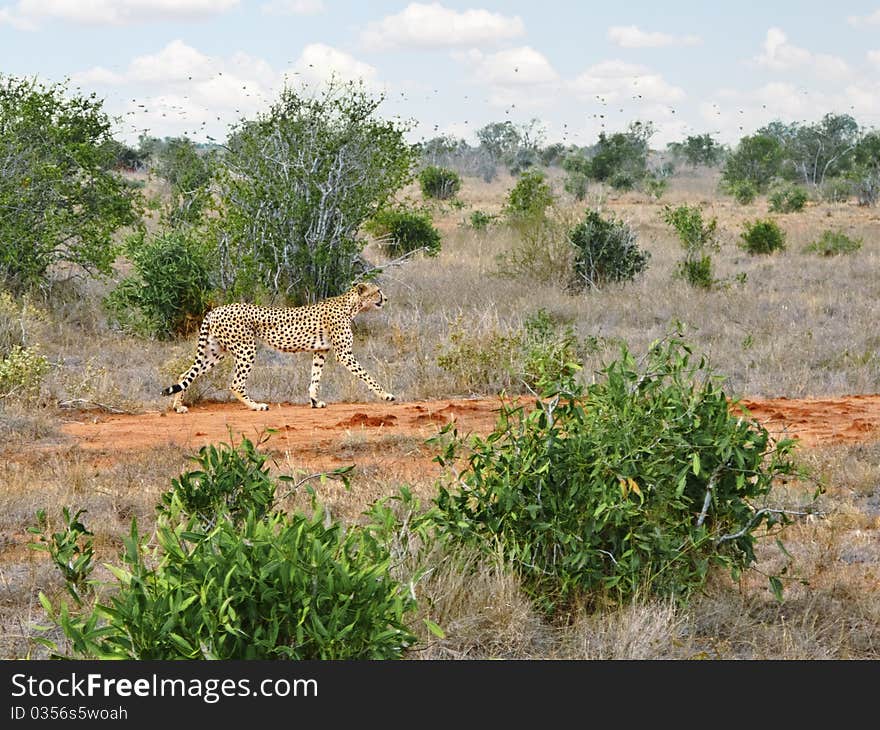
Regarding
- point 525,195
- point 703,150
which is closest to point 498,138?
point 703,150

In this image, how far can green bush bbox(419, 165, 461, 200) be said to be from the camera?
3438cm

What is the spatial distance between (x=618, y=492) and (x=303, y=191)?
10165 millimetres

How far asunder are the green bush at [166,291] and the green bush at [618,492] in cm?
889

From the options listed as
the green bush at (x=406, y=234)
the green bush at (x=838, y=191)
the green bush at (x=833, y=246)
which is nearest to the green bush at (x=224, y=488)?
the green bush at (x=406, y=234)

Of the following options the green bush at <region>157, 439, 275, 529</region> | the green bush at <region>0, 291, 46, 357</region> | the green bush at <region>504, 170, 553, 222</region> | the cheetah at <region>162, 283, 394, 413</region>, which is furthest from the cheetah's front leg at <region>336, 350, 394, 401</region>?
the green bush at <region>504, 170, 553, 222</region>

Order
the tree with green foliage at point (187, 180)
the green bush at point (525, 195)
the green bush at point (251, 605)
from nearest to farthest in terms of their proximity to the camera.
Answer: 1. the green bush at point (251, 605)
2. the tree with green foliage at point (187, 180)
3. the green bush at point (525, 195)

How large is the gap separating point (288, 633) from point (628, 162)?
147 feet

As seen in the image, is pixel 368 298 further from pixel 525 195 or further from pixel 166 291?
pixel 525 195

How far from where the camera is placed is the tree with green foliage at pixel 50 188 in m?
14.7

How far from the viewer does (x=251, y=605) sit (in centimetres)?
355

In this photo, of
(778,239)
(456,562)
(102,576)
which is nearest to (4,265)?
(102,576)

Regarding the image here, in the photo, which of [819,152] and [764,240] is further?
[819,152]

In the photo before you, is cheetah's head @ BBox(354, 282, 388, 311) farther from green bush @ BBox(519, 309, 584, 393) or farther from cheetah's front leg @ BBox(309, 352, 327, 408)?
green bush @ BBox(519, 309, 584, 393)

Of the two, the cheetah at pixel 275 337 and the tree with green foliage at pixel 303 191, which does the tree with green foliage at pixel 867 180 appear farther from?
the cheetah at pixel 275 337
